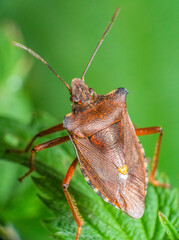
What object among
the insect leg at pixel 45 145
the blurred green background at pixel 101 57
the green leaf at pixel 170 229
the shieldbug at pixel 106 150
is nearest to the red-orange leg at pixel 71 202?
the shieldbug at pixel 106 150

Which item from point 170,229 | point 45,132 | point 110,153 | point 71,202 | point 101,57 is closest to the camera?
point 170,229

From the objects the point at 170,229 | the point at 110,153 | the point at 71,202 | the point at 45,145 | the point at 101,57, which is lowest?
the point at 170,229

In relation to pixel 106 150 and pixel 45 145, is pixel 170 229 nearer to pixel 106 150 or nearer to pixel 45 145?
pixel 106 150

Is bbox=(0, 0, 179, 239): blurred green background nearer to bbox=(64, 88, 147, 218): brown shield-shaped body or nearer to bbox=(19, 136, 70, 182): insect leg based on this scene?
bbox=(19, 136, 70, 182): insect leg

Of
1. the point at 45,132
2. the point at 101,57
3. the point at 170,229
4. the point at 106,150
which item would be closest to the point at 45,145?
the point at 45,132

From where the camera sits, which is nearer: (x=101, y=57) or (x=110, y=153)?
(x=110, y=153)

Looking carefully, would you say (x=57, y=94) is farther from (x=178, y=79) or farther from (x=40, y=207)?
(x=40, y=207)

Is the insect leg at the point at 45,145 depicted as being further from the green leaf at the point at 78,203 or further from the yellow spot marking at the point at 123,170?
the yellow spot marking at the point at 123,170
